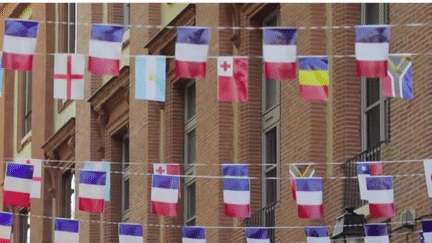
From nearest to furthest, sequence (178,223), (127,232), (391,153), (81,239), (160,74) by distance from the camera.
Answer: (160,74) < (391,153) < (127,232) < (178,223) < (81,239)

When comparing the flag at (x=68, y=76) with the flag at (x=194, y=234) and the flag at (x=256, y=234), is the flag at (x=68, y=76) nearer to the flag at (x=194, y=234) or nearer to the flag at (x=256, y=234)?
the flag at (x=194, y=234)

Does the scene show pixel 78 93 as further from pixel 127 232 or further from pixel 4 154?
pixel 4 154

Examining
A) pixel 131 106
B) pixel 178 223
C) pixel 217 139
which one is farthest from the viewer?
pixel 131 106

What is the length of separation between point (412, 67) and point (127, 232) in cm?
612

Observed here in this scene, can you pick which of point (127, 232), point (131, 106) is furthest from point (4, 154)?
point (127, 232)


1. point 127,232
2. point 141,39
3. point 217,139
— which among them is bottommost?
point 127,232

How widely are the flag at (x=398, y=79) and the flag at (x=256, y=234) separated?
466cm

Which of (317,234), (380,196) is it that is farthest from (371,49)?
(317,234)

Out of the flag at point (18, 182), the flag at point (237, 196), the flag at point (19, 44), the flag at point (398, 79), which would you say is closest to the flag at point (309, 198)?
the flag at point (237, 196)

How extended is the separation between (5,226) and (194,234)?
10.8 feet

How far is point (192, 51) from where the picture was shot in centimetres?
2492

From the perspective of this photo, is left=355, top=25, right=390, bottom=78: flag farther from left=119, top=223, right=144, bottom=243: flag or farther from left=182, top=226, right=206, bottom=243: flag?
left=119, top=223, right=144, bottom=243: flag

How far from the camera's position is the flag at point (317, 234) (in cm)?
2750

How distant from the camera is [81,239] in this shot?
4369 centimetres
